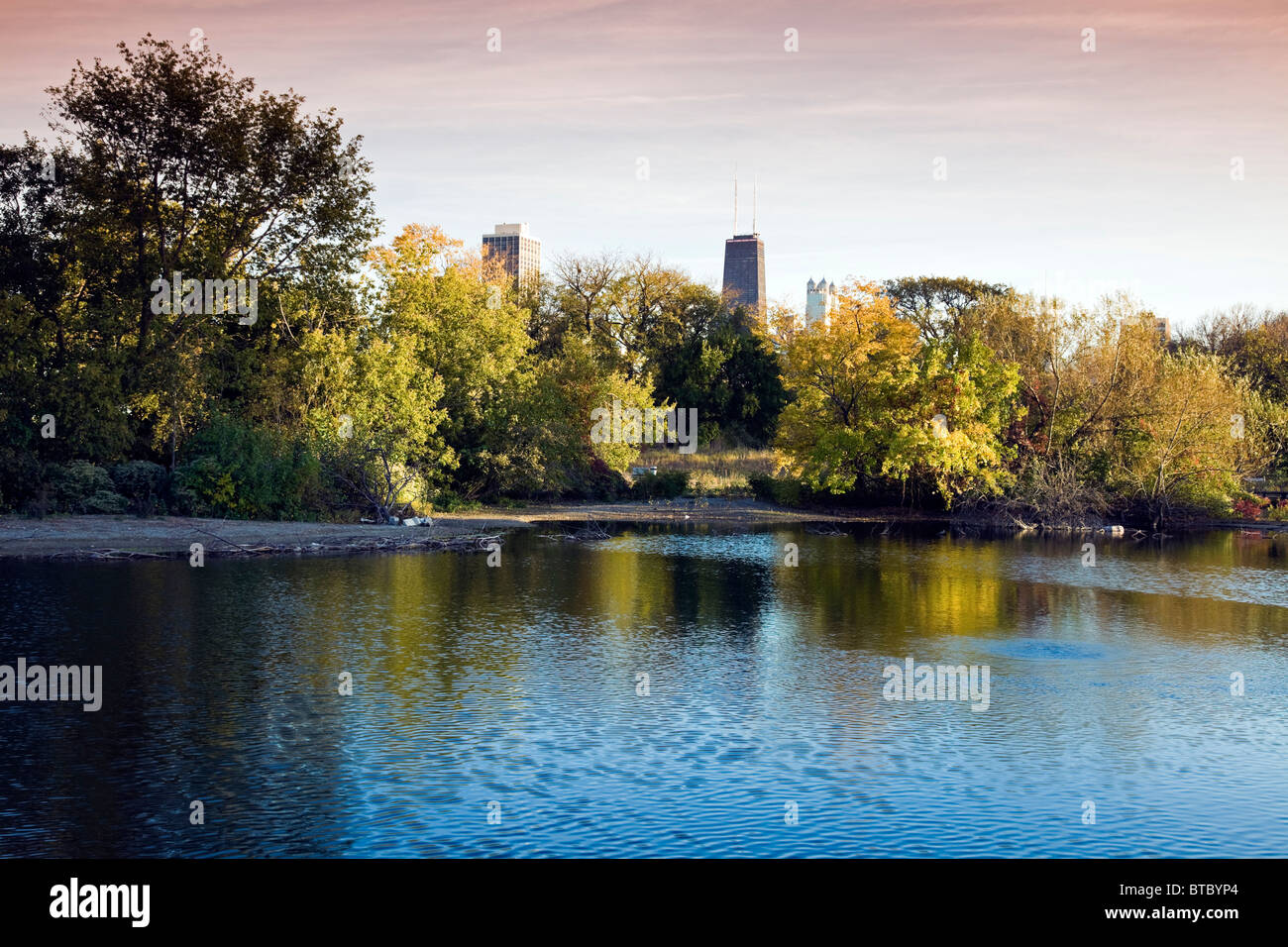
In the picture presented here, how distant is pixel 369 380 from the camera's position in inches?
1788

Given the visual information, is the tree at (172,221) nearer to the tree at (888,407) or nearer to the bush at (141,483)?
the bush at (141,483)

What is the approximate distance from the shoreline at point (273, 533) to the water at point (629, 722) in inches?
135

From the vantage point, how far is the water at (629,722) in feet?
37.4

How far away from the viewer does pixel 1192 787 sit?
42.3 feet

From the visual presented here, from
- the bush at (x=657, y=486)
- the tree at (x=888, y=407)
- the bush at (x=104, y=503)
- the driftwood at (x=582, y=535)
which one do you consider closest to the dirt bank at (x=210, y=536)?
the bush at (x=104, y=503)

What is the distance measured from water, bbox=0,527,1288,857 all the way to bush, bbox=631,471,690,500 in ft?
95.7

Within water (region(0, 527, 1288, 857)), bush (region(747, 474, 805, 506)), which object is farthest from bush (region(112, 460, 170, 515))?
bush (region(747, 474, 805, 506))

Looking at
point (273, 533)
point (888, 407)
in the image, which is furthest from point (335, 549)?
point (888, 407)

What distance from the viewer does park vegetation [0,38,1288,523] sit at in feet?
131

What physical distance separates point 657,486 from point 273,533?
2480 centimetres

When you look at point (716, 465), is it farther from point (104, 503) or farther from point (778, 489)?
point (104, 503)

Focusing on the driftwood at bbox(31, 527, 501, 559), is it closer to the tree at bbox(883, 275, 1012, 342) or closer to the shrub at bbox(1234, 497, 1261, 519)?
the shrub at bbox(1234, 497, 1261, 519)
